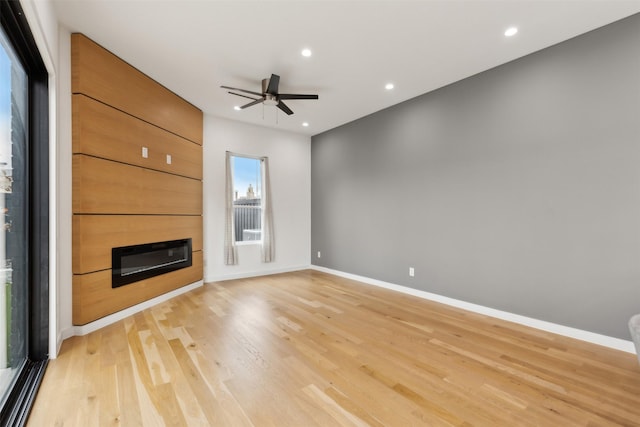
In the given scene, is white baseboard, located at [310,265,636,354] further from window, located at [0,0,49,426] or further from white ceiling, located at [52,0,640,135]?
window, located at [0,0,49,426]

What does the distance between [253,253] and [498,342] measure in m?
4.41

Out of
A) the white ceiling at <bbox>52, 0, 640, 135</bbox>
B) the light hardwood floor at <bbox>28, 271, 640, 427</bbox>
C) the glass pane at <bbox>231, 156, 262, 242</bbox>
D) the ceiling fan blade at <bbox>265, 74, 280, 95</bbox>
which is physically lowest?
the light hardwood floor at <bbox>28, 271, 640, 427</bbox>

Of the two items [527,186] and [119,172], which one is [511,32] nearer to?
[527,186]

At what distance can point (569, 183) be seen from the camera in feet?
10.0

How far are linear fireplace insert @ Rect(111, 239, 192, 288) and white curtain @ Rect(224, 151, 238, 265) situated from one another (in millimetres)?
799

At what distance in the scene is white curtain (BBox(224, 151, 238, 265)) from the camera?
5.49 metres

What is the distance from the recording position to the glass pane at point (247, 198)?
5801 mm

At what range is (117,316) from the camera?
11.2 feet

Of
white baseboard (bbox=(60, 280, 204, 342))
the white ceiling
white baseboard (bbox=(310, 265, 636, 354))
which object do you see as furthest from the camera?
white baseboard (bbox=(60, 280, 204, 342))

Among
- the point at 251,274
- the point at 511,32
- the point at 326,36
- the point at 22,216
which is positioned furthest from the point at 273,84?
the point at 251,274

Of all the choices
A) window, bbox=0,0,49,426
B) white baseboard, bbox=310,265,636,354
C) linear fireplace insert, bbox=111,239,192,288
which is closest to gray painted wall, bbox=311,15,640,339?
white baseboard, bbox=310,265,636,354

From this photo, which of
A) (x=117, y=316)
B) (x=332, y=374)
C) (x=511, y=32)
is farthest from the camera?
(x=117, y=316)

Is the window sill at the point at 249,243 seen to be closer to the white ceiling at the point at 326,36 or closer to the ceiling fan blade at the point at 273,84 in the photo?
the white ceiling at the point at 326,36

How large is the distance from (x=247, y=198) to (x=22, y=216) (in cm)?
379
